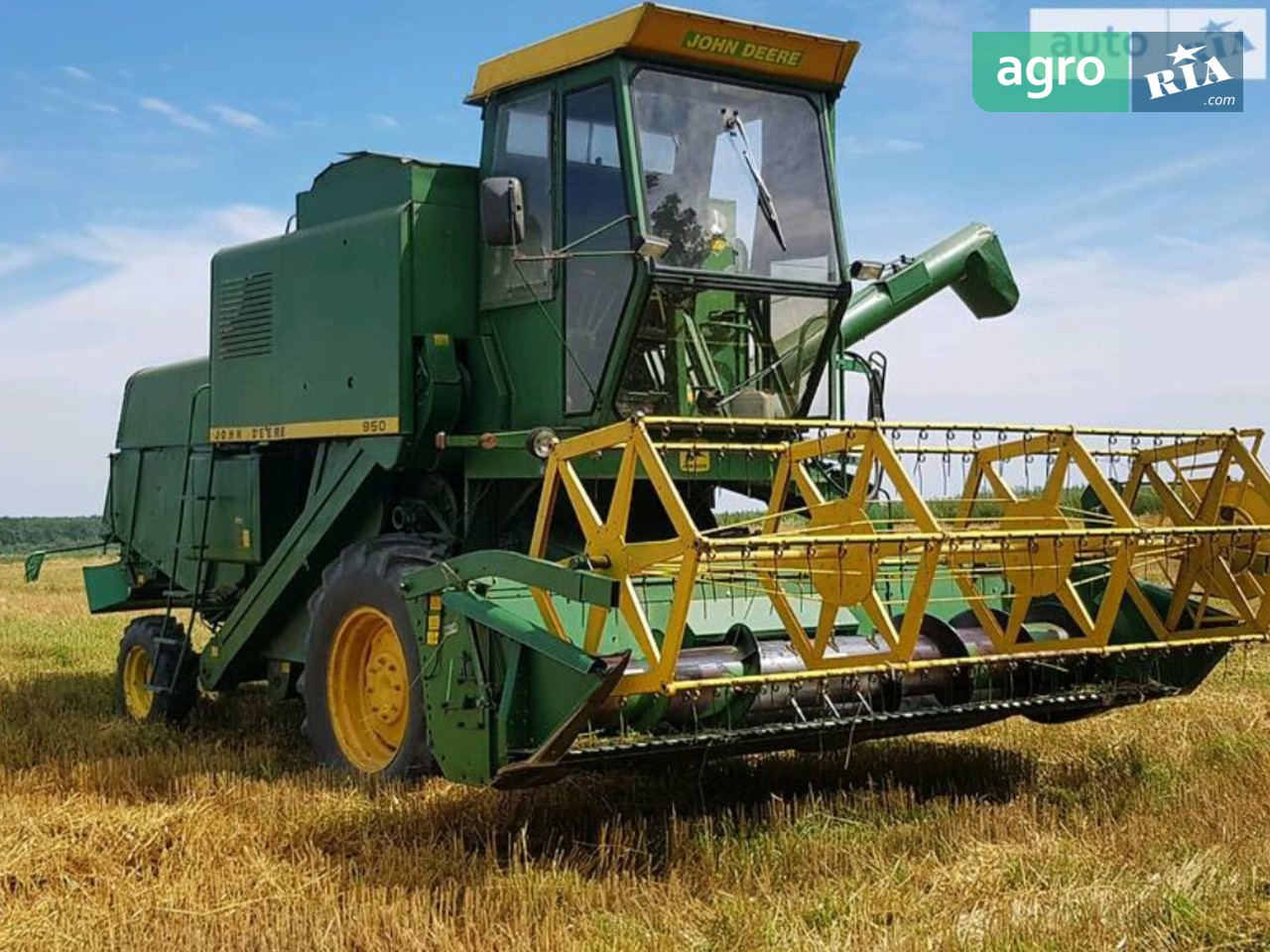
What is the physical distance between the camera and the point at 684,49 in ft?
20.5

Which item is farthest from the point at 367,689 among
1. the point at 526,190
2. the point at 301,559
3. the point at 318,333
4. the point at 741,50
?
the point at 741,50

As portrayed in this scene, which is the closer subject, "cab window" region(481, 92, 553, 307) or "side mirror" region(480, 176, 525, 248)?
"side mirror" region(480, 176, 525, 248)

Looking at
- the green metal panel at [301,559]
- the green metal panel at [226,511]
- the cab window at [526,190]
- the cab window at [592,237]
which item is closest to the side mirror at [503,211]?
the cab window at [592,237]

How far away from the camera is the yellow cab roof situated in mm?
6129

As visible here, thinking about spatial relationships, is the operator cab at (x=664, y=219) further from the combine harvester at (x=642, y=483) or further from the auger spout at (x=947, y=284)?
the auger spout at (x=947, y=284)

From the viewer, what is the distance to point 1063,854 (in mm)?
4648

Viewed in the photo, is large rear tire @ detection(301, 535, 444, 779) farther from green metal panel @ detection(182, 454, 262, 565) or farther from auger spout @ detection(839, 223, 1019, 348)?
auger spout @ detection(839, 223, 1019, 348)

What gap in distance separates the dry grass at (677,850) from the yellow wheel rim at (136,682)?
4.19ft

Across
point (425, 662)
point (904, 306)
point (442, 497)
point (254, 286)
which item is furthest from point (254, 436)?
point (904, 306)

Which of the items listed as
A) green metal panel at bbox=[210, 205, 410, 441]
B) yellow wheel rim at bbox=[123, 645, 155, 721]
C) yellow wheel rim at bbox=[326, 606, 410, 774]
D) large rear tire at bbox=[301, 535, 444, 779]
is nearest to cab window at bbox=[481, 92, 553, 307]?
green metal panel at bbox=[210, 205, 410, 441]

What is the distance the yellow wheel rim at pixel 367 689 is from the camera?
6.29 metres

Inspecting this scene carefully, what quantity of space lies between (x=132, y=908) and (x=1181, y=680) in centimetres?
414

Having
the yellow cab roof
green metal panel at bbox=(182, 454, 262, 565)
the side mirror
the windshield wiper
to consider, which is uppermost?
the yellow cab roof

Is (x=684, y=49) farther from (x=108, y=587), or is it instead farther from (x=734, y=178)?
(x=108, y=587)
